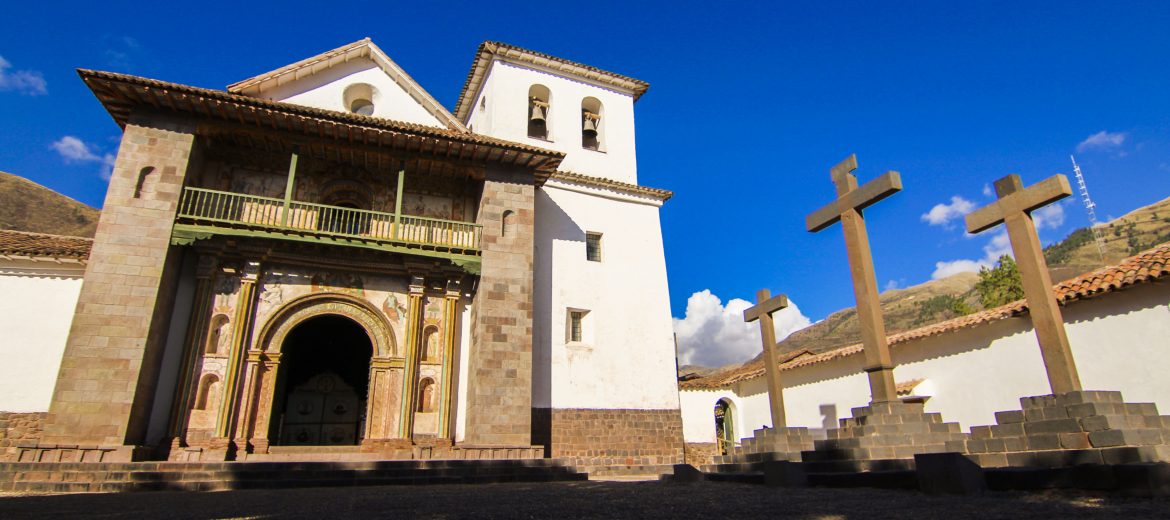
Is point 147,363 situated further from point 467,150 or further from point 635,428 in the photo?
point 635,428

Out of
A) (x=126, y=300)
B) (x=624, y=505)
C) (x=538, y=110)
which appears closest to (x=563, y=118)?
(x=538, y=110)

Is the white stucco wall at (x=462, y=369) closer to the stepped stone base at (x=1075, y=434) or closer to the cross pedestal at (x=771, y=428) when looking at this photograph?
the cross pedestal at (x=771, y=428)

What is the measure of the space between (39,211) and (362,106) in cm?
4253

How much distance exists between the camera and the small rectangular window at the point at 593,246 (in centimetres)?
1427

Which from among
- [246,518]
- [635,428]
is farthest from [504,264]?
[246,518]

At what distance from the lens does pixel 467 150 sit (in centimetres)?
1238

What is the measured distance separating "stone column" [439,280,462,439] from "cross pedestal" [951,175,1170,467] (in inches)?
319

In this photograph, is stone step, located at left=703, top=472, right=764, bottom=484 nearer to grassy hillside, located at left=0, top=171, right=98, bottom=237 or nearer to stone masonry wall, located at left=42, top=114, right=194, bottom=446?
stone masonry wall, located at left=42, top=114, right=194, bottom=446

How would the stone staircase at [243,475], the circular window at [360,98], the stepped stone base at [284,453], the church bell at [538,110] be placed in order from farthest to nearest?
the church bell at [538,110] < the circular window at [360,98] < the stepped stone base at [284,453] < the stone staircase at [243,475]

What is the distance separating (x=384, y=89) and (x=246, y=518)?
11281 mm

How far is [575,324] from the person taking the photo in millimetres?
13453

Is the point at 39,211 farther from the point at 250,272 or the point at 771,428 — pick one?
the point at 771,428

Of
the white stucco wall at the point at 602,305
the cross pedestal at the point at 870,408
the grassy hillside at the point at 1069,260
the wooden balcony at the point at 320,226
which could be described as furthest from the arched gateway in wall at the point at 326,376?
the grassy hillside at the point at 1069,260

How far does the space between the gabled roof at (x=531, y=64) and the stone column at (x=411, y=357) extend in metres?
6.60
